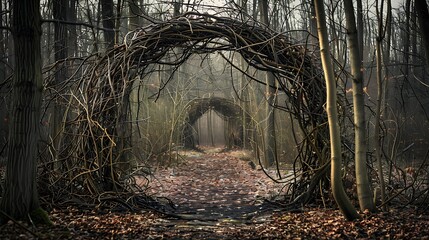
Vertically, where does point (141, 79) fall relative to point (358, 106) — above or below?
above

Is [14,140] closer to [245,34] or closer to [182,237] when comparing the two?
[182,237]

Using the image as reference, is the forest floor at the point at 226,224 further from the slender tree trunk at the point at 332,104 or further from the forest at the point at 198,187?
the slender tree trunk at the point at 332,104

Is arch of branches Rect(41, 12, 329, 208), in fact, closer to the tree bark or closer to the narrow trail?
the narrow trail

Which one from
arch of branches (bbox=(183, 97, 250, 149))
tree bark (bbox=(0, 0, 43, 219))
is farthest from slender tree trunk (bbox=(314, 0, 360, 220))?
arch of branches (bbox=(183, 97, 250, 149))

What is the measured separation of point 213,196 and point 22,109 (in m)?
4.67

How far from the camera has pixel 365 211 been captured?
4.62 meters

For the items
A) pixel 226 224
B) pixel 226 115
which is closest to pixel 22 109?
pixel 226 224

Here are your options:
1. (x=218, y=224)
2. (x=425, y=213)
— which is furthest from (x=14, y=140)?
(x=425, y=213)

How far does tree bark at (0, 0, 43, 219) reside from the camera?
4.18 meters

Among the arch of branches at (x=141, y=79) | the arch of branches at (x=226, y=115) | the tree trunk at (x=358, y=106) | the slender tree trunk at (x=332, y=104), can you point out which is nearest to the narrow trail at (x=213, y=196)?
the arch of branches at (x=141, y=79)

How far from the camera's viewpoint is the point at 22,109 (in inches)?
166

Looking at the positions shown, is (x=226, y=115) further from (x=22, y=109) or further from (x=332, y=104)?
(x=22, y=109)

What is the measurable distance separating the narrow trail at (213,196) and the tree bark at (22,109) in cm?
156

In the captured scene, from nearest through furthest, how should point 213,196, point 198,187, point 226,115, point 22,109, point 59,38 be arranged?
point 22,109 → point 59,38 → point 213,196 → point 198,187 → point 226,115
